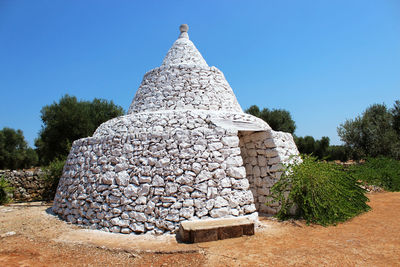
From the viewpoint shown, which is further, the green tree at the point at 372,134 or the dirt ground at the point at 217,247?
the green tree at the point at 372,134

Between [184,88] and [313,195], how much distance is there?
5027mm

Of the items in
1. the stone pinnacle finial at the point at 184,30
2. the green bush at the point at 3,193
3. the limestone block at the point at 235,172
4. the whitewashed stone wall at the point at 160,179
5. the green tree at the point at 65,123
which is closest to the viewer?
the whitewashed stone wall at the point at 160,179

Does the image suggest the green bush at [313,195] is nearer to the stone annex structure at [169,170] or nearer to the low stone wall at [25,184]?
the stone annex structure at [169,170]

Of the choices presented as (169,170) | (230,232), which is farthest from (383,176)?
(169,170)

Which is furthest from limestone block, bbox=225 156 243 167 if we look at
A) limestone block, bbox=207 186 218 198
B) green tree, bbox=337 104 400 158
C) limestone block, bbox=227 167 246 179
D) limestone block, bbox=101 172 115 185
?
green tree, bbox=337 104 400 158

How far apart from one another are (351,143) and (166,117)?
18.0 m

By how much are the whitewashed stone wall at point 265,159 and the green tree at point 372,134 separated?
46.1 feet

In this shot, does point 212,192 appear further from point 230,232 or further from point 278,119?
point 278,119

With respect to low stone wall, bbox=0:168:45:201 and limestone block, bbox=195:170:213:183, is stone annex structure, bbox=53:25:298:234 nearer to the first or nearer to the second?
limestone block, bbox=195:170:213:183

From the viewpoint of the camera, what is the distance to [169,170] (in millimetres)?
5613

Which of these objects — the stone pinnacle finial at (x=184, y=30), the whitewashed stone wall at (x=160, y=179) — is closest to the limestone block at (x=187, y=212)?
the whitewashed stone wall at (x=160, y=179)

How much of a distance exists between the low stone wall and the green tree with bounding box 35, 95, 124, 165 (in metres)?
3.45

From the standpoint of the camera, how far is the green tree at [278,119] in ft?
80.0

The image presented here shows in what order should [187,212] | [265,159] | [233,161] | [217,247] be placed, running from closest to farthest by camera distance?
1. [217,247]
2. [187,212]
3. [233,161]
4. [265,159]
